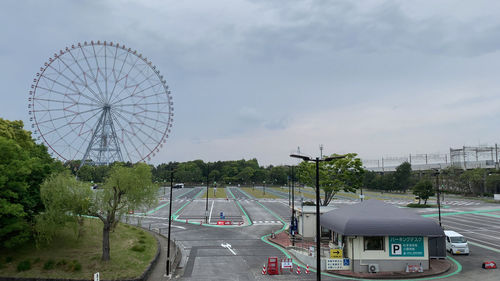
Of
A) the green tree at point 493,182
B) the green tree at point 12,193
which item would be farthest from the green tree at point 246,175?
the green tree at point 12,193

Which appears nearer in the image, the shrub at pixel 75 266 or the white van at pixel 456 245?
the shrub at pixel 75 266

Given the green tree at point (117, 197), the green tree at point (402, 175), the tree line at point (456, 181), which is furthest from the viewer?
the green tree at point (402, 175)

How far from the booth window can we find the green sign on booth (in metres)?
0.56

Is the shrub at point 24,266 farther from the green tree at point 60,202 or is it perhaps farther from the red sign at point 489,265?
the red sign at point 489,265

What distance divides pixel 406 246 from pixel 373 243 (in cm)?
214

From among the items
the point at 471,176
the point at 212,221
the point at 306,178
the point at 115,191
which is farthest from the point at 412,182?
the point at 115,191

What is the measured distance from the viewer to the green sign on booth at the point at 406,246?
2245cm

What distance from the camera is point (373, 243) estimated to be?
74.3ft

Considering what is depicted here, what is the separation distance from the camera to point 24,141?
28.2 meters

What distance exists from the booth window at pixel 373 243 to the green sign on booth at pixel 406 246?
56 cm

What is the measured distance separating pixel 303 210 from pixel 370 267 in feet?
37.7

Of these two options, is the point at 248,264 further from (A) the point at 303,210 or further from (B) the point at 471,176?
(B) the point at 471,176

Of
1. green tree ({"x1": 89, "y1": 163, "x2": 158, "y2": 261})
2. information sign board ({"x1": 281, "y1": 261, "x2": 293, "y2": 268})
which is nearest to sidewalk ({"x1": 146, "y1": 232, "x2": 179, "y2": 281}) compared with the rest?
green tree ({"x1": 89, "y1": 163, "x2": 158, "y2": 261})

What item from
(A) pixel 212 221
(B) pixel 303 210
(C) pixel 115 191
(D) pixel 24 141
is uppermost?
(D) pixel 24 141
